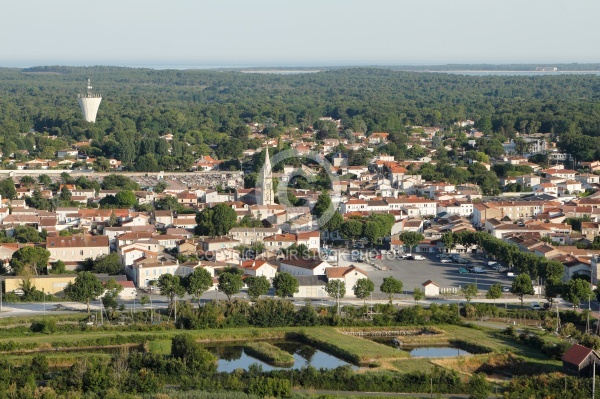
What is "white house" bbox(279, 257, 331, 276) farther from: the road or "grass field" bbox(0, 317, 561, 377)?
"grass field" bbox(0, 317, 561, 377)

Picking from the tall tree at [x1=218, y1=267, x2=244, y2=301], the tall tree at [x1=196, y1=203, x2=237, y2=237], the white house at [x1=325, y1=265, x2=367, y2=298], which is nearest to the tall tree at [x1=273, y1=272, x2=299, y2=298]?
the tall tree at [x1=218, y1=267, x2=244, y2=301]

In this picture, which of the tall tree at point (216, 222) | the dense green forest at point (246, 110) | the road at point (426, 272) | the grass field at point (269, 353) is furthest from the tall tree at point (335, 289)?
the dense green forest at point (246, 110)

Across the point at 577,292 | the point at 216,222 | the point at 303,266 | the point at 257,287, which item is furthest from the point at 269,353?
the point at 216,222

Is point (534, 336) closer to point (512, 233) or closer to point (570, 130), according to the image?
point (512, 233)

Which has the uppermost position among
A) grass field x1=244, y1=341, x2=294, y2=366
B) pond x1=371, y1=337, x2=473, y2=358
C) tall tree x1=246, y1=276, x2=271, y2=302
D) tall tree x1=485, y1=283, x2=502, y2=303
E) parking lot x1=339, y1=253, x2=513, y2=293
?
tall tree x1=246, y1=276, x2=271, y2=302

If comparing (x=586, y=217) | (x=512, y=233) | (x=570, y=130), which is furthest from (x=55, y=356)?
(x=570, y=130)

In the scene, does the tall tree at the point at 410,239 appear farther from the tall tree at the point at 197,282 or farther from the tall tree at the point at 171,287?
the tall tree at the point at 171,287
